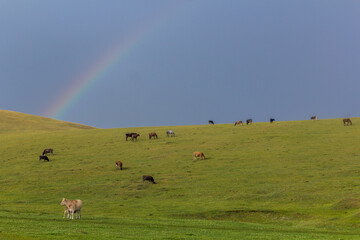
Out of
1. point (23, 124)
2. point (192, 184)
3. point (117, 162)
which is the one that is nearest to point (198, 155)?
point (117, 162)

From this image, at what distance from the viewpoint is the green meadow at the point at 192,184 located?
27.9 metres

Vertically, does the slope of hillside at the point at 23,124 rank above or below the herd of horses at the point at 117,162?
above

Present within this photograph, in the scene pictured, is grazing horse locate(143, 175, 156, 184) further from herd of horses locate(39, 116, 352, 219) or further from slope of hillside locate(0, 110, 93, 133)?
slope of hillside locate(0, 110, 93, 133)

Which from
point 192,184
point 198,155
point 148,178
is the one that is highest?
point 198,155

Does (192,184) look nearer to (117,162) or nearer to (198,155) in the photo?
(198,155)

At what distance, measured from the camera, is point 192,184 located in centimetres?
5088

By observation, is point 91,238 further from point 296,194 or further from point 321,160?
point 321,160

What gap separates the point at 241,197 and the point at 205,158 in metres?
19.3

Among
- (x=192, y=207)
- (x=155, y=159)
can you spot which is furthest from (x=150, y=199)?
→ (x=155, y=159)

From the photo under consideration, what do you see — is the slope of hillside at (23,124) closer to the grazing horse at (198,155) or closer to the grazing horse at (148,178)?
the grazing horse at (198,155)

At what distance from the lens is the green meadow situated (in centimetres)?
2786

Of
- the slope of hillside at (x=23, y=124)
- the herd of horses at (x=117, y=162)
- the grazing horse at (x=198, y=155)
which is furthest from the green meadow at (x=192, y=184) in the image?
the slope of hillside at (x=23, y=124)

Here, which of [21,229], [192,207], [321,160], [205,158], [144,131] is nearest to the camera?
[21,229]

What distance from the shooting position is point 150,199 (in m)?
45.6
